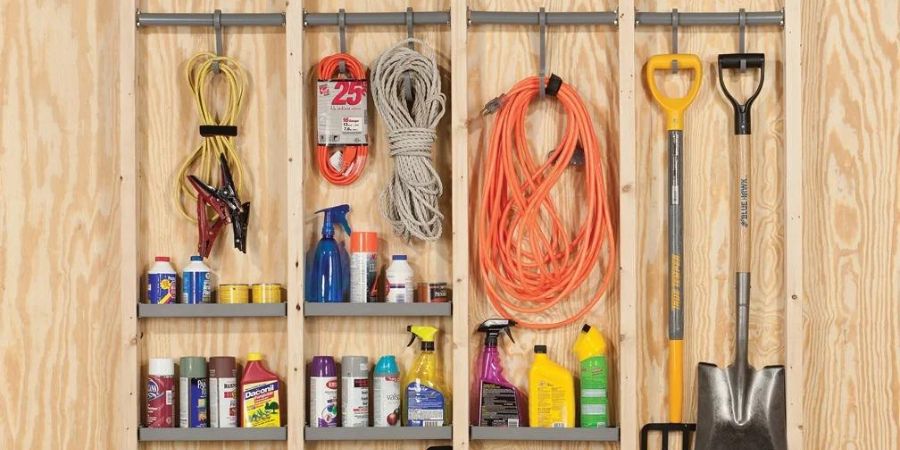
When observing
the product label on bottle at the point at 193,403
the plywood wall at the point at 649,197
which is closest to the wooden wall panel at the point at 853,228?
the plywood wall at the point at 649,197

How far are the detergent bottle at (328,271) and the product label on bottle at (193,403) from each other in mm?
420

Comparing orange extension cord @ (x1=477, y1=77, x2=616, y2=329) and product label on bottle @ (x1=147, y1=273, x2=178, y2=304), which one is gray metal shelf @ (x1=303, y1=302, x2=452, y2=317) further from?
product label on bottle @ (x1=147, y1=273, x2=178, y2=304)

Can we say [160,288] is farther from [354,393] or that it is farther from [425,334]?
[425,334]

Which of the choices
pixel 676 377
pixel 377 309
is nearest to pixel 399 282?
pixel 377 309

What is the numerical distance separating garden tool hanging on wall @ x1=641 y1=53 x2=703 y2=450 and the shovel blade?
81mm

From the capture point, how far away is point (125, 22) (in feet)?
10.3

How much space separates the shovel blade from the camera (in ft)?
10.1

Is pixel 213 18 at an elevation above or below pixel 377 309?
above

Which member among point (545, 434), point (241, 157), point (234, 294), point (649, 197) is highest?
point (241, 157)

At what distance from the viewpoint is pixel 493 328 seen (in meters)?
3.15

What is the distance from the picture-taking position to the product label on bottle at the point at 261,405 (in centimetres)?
312

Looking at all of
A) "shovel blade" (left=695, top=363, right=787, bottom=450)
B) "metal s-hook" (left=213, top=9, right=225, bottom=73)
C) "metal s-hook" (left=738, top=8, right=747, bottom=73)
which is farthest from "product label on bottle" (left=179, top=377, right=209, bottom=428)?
"metal s-hook" (left=738, top=8, right=747, bottom=73)

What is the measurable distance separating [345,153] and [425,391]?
757 millimetres

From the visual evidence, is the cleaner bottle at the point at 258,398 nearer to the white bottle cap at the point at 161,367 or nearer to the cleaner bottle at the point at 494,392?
the white bottle cap at the point at 161,367
